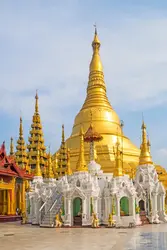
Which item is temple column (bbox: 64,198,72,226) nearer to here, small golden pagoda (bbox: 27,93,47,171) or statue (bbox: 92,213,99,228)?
statue (bbox: 92,213,99,228)

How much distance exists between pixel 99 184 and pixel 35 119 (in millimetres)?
21118

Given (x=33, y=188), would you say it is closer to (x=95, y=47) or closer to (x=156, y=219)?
(x=156, y=219)

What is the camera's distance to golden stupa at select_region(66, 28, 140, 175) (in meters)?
41.0

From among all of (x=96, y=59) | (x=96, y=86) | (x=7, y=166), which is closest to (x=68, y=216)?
(x=7, y=166)

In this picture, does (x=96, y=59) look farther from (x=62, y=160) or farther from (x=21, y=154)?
(x=21, y=154)

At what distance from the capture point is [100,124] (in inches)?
1747

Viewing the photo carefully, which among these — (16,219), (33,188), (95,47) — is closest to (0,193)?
(16,219)

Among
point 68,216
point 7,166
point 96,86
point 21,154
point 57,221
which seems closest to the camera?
point 57,221

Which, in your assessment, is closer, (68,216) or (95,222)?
(95,222)

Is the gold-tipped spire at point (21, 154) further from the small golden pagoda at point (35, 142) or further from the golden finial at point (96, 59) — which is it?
the golden finial at point (96, 59)

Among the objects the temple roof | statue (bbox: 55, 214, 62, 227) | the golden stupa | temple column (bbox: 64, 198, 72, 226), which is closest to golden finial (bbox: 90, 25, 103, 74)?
the golden stupa

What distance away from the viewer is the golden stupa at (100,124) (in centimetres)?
4100

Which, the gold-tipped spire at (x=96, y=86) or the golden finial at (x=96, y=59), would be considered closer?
the gold-tipped spire at (x=96, y=86)

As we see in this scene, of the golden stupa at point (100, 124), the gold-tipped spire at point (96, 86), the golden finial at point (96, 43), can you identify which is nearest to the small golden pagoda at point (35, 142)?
the golden stupa at point (100, 124)
